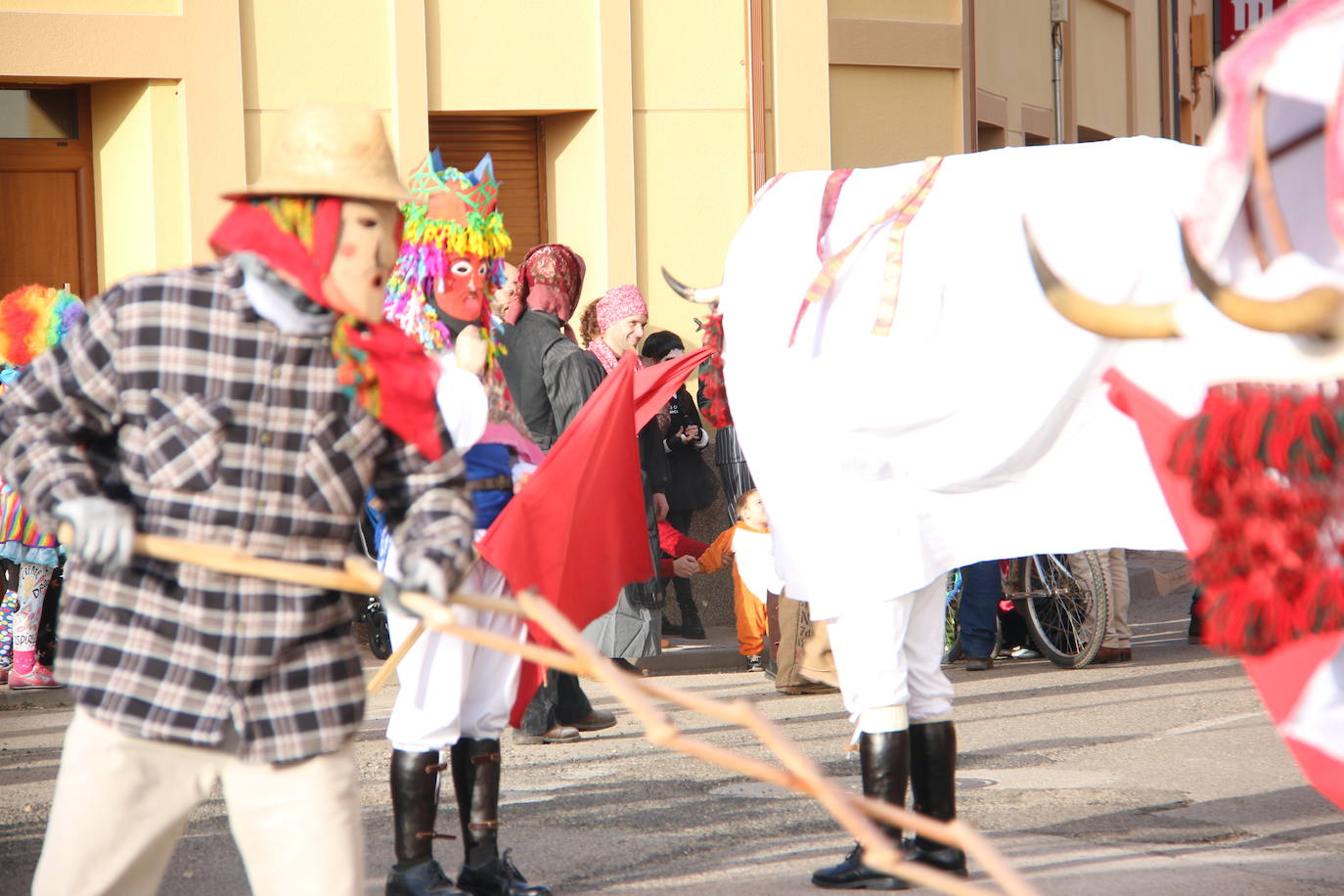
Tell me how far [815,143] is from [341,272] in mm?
10403

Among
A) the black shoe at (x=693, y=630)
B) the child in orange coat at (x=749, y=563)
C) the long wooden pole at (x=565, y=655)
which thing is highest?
the long wooden pole at (x=565, y=655)

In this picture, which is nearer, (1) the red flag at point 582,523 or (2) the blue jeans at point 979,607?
(1) the red flag at point 582,523

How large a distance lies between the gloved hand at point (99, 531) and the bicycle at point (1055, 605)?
7.53m

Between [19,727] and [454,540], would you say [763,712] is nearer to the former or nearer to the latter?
[19,727]

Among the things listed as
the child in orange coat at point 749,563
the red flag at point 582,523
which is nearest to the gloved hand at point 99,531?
the red flag at point 582,523

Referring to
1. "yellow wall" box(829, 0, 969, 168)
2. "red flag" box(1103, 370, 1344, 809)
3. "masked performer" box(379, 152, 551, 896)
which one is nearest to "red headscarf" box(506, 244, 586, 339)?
Result: "masked performer" box(379, 152, 551, 896)

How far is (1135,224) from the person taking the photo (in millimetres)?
5465

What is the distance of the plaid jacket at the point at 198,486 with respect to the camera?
3510 mm

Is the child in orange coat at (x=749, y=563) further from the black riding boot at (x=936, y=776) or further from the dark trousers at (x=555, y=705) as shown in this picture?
the black riding boot at (x=936, y=776)

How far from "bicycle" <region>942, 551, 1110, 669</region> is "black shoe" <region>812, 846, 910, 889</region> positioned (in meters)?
4.91

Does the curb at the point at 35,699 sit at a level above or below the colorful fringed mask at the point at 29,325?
below

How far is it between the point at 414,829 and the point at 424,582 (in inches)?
78.7

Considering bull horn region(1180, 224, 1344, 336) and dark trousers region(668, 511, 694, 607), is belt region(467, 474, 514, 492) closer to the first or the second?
bull horn region(1180, 224, 1344, 336)

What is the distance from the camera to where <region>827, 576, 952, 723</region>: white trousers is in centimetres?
556
